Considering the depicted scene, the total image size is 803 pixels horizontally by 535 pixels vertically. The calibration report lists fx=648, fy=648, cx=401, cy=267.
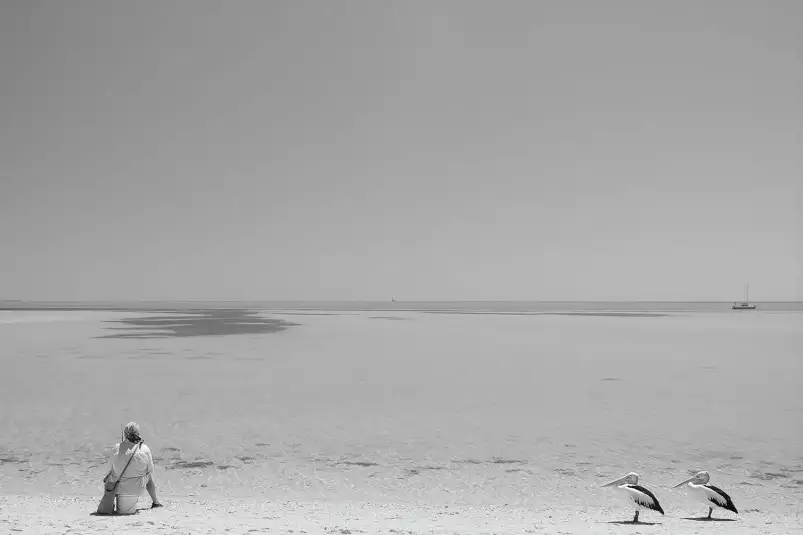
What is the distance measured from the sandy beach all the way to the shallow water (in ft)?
0.25

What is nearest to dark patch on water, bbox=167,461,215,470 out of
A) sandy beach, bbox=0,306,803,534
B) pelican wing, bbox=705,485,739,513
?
sandy beach, bbox=0,306,803,534

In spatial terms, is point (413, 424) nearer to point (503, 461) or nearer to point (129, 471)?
point (503, 461)

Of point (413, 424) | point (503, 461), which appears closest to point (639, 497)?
point (503, 461)

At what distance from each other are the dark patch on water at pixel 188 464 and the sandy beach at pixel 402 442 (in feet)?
0.13

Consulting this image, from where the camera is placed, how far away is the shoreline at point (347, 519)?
847 centimetres

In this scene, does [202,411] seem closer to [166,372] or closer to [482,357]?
[166,372]

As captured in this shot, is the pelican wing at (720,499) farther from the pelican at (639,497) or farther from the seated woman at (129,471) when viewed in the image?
the seated woman at (129,471)

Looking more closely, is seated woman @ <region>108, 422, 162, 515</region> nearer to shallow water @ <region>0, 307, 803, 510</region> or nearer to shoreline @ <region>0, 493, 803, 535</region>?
shoreline @ <region>0, 493, 803, 535</region>

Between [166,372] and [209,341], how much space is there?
1743 cm

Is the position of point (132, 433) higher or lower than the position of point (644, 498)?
higher

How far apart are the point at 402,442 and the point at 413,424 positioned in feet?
6.38

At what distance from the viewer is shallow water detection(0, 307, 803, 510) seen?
1155cm

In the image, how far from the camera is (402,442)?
14.6 m

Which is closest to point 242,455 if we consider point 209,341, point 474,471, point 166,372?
point 474,471
